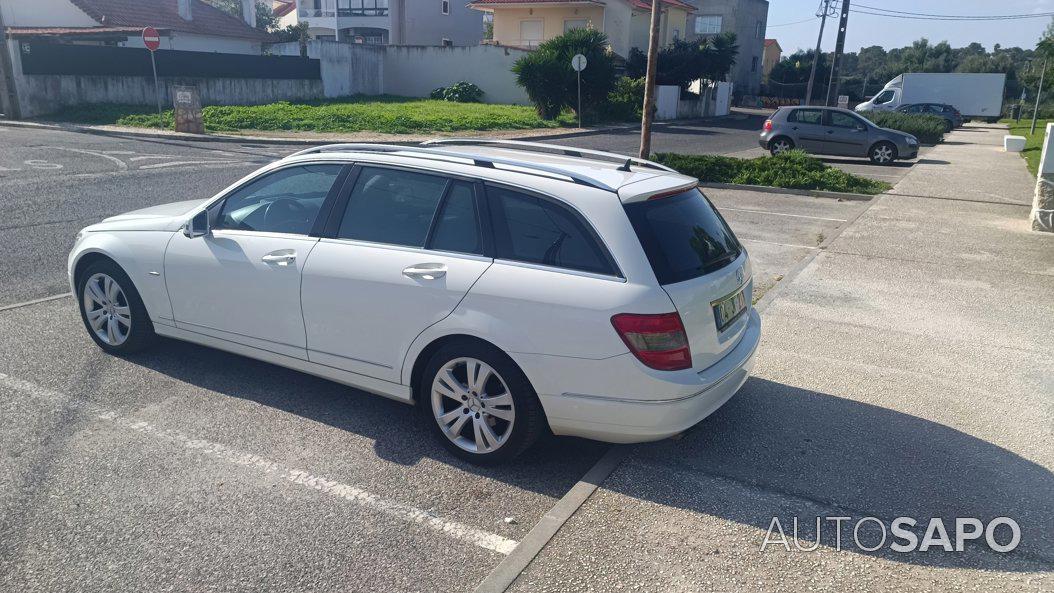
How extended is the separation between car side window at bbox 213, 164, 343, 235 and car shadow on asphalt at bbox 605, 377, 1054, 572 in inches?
95.7

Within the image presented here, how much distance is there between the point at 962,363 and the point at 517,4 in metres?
45.7

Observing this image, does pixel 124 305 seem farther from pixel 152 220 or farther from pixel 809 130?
pixel 809 130

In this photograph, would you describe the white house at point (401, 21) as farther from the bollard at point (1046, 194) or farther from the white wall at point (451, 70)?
the bollard at point (1046, 194)

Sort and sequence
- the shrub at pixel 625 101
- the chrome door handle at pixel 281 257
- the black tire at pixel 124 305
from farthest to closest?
1. the shrub at pixel 625 101
2. the black tire at pixel 124 305
3. the chrome door handle at pixel 281 257

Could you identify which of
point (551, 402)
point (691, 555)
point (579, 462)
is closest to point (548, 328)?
→ point (551, 402)

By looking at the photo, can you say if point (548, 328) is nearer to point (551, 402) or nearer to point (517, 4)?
point (551, 402)

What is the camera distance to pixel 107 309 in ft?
18.2

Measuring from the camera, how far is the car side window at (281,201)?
15.6ft

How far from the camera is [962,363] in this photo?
5.78 metres

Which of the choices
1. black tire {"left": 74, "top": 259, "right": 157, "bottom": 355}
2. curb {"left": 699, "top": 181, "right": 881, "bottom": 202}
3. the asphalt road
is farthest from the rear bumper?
curb {"left": 699, "top": 181, "right": 881, "bottom": 202}

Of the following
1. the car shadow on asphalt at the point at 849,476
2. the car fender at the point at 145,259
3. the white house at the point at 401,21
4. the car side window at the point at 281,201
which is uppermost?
the white house at the point at 401,21

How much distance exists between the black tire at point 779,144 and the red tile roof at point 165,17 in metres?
30.6

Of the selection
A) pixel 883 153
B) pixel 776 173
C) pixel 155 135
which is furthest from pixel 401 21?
pixel 776 173

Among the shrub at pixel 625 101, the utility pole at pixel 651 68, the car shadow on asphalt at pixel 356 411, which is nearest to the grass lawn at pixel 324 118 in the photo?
the shrub at pixel 625 101
